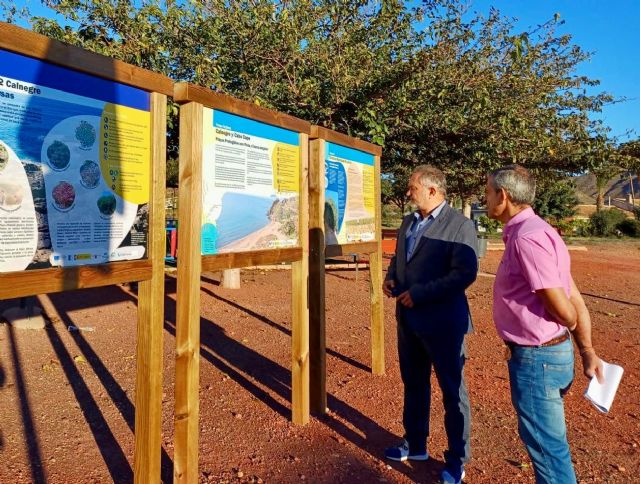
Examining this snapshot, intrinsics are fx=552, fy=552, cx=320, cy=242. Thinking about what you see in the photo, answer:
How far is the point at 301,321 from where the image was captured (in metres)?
Result: 4.07

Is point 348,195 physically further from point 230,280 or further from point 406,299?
point 230,280

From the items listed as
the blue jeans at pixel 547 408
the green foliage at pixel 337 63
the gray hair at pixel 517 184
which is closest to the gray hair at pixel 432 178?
the gray hair at pixel 517 184

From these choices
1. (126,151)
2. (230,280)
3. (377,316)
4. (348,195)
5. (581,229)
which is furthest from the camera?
(581,229)

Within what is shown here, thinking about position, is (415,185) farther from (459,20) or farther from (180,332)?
(459,20)

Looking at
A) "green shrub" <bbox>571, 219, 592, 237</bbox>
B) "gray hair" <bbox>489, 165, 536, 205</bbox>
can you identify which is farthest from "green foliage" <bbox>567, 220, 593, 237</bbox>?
"gray hair" <bbox>489, 165, 536, 205</bbox>

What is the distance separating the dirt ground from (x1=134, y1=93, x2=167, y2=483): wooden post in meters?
0.55

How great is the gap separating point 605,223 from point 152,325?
3428 cm

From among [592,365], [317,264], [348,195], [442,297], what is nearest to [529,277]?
[592,365]

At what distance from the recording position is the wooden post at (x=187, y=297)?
117 inches

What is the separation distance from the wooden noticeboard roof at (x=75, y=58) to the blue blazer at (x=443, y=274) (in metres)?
1.71

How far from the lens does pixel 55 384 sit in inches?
191

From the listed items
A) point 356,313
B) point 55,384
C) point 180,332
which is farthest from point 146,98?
point 356,313

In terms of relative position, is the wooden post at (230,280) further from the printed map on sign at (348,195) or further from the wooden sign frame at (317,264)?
the wooden sign frame at (317,264)

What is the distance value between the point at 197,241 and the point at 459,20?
742 cm
